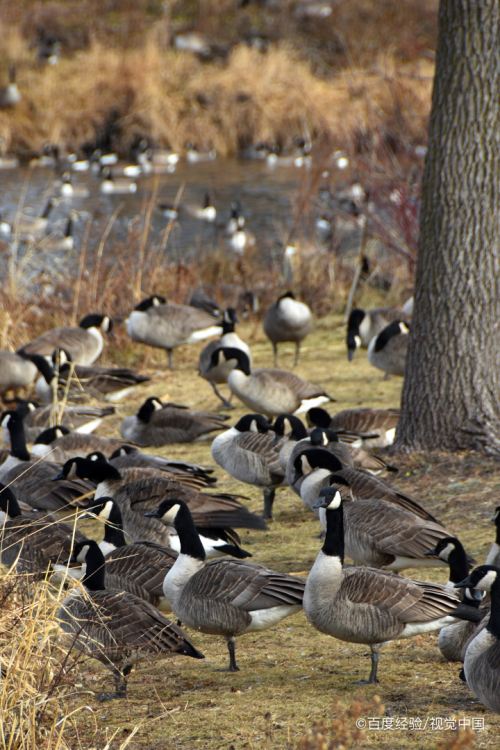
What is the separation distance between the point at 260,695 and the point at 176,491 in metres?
2.17

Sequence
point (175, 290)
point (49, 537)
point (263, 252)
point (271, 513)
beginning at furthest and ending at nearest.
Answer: point (263, 252), point (175, 290), point (271, 513), point (49, 537)

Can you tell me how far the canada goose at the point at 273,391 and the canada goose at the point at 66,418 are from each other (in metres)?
1.44

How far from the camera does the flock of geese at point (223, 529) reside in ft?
17.2

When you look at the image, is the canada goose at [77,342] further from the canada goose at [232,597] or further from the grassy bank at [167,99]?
the grassy bank at [167,99]

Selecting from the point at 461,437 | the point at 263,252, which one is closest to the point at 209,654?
the point at 461,437

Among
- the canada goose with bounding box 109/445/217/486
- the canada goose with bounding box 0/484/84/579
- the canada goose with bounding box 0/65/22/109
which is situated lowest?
the canada goose with bounding box 0/65/22/109

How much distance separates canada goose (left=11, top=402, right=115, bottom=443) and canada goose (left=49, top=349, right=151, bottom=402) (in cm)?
63

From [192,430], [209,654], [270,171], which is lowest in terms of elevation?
[270,171]

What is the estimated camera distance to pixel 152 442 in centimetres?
1040

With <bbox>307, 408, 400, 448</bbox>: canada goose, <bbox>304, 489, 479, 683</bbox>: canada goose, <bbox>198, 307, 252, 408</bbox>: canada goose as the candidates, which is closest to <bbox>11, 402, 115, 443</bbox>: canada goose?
<bbox>198, 307, 252, 408</bbox>: canada goose

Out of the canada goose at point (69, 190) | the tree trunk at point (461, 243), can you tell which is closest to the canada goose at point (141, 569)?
the tree trunk at point (461, 243)

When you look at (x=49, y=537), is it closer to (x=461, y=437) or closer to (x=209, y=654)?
(x=209, y=654)

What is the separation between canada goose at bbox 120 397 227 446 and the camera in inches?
404

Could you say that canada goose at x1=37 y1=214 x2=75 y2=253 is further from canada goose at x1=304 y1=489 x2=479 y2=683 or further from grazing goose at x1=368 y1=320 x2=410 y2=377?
canada goose at x1=304 y1=489 x2=479 y2=683
